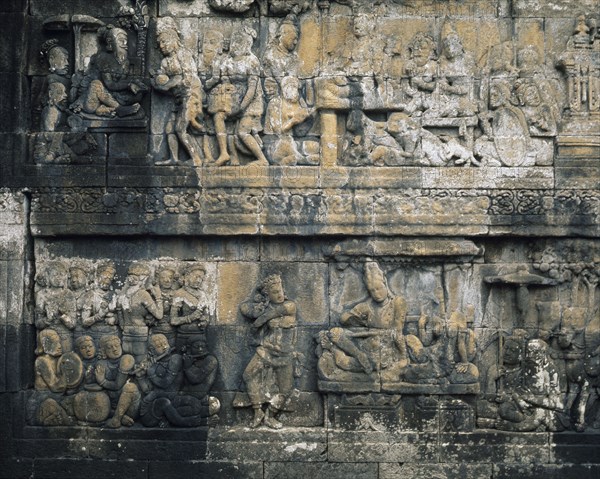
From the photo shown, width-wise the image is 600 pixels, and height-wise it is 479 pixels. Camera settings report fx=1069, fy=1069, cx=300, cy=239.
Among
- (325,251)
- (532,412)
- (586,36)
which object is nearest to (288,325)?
(325,251)

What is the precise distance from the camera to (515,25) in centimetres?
1228

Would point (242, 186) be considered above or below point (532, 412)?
above

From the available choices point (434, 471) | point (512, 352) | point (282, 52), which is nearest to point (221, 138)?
point (282, 52)

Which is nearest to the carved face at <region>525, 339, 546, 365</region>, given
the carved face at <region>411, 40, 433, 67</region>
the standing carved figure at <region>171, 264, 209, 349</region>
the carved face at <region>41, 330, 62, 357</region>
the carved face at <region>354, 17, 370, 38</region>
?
the carved face at <region>411, 40, 433, 67</region>

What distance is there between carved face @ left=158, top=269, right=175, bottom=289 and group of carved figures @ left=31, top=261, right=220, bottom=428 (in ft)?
0.04

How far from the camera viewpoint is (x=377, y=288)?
1202 cm

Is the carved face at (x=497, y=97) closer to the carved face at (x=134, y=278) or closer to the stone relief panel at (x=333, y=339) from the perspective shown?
the stone relief panel at (x=333, y=339)

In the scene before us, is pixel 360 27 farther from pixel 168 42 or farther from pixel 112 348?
pixel 112 348

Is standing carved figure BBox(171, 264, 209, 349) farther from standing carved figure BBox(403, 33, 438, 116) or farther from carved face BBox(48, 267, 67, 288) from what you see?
standing carved figure BBox(403, 33, 438, 116)

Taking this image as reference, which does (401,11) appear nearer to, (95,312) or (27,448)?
(95,312)

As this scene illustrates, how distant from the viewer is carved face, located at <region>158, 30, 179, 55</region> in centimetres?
1216

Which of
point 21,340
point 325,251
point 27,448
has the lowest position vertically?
point 27,448

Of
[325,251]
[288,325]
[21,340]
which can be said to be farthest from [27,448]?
[325,251]

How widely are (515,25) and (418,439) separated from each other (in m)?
4.85
